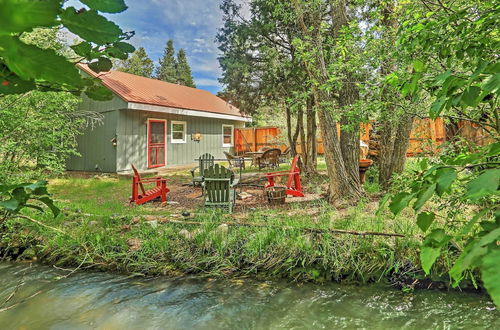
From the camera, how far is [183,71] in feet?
120

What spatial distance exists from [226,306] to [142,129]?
8936 mm

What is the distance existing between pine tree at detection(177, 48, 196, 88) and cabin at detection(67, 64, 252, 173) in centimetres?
2246

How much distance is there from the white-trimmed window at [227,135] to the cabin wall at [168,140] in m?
0.21

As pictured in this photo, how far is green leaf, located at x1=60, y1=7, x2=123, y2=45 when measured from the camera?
0.43 metres

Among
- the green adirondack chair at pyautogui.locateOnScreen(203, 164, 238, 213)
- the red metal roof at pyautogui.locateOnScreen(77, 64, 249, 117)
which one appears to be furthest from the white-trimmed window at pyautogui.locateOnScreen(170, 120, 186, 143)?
→ the green adirondack chair at pyautogui.locateOnScreen(203, 164, 238, 213)

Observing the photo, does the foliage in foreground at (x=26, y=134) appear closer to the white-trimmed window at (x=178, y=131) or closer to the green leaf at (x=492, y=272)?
the green leaf at (x=492, y=272)

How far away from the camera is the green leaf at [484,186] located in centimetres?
49

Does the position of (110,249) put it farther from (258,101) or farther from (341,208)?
(258,101)

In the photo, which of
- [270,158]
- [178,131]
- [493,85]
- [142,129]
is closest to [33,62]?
[493,85]

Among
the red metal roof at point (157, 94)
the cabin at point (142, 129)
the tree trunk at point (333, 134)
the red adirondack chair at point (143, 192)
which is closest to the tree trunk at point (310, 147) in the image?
the red metal roof at point (157, 94)

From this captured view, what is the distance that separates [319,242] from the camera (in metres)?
3.72

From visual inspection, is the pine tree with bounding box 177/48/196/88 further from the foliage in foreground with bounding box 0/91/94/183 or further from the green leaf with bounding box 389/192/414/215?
the green leaf with bounding box 389/192/414/215

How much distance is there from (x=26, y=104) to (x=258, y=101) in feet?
20.1

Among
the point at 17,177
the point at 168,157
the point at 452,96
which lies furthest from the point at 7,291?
the point at 168,157
